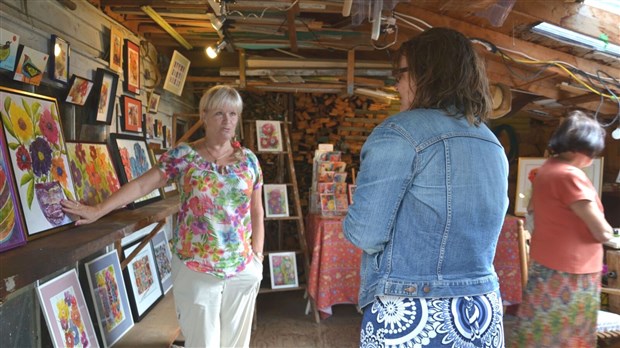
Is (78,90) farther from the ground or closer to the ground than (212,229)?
farther from the ground

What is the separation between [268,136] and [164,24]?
1.39 meters

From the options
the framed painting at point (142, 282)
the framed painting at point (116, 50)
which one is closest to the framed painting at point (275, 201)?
the framed painting at point (142, 282)

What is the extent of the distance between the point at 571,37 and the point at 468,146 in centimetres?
260

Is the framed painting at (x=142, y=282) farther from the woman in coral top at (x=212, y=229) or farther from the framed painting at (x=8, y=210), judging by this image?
the framed painting at (x=8, y=210)

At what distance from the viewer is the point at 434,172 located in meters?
0.98

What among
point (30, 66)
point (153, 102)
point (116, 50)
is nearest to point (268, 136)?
point (153, 102)

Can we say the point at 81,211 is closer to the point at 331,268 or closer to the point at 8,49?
the point at 8,49

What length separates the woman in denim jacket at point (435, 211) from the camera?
98 centimetres

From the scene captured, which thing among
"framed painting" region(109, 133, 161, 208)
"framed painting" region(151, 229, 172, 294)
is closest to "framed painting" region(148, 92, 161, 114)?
"framed painting" region(109, 133, 161, 208)

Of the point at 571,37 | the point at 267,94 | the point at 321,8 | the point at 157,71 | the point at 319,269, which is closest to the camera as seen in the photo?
the point at 321,8

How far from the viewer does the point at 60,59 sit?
5.62 ft

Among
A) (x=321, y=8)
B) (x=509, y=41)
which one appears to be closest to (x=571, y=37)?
(x=509, y=41)

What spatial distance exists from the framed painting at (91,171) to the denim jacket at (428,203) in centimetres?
113

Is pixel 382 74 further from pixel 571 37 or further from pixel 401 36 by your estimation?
pixel 571 37
